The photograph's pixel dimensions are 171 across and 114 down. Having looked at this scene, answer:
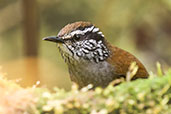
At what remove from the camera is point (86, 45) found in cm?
397

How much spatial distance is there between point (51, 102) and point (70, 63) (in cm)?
170

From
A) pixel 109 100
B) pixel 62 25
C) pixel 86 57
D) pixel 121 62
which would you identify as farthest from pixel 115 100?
pixel 62 25

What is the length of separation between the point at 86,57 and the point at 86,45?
0.11 metres

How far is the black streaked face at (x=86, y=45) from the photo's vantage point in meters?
3.89

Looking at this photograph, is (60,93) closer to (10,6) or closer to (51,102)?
(51,102)

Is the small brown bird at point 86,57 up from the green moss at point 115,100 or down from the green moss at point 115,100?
up

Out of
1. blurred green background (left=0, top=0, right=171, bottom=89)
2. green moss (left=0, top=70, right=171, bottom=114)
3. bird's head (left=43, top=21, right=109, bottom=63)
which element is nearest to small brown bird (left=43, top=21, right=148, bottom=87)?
bird's head (left=43, top=21, right=109, bottom=63)

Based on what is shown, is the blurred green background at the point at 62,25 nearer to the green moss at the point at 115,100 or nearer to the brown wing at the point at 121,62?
the brown wing at the point at 121,62

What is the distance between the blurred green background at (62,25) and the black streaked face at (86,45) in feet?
12.7

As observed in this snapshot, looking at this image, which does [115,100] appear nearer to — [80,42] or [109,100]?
[109,100]

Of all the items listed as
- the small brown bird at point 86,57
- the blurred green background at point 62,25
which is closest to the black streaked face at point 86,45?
the small brown bird at point 86,57

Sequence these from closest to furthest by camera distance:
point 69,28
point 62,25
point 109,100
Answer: point 109,100
point 69,28
point 62,25

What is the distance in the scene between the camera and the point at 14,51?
9.56 meters

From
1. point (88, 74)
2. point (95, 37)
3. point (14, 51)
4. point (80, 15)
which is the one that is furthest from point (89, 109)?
point (14, 51)
